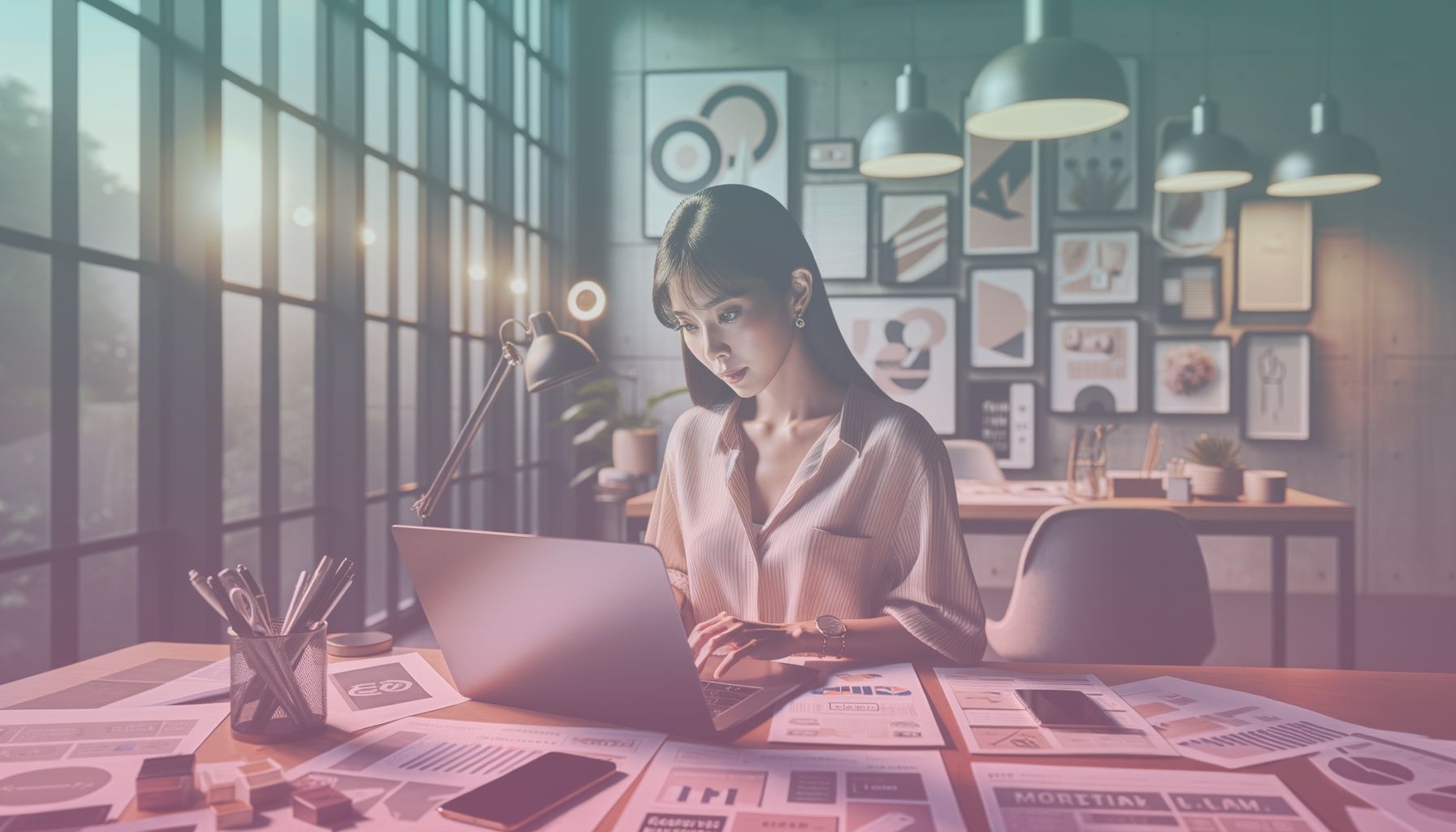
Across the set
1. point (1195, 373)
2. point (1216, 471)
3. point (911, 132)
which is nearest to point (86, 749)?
point (911, 132)

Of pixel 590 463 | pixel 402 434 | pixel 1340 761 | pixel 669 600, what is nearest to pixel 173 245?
pixel 402 434

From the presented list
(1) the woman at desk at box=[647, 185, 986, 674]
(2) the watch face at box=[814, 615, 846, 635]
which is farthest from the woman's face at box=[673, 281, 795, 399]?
(2) the watch face at box=[814, 615, 846, 635]

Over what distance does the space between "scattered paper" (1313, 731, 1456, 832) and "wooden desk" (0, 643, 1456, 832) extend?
0.07 feet

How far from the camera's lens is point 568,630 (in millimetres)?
924

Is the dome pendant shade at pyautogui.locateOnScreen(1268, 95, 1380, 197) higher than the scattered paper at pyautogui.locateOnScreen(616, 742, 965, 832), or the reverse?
the dome pendant shade at pyautogui.locateOnScreen(1268, 95, 1380, 197)

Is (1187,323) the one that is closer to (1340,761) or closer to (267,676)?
(1340,761)

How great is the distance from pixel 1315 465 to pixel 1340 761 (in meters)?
4.95

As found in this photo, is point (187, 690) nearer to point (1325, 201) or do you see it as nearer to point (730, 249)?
point (730, 249)

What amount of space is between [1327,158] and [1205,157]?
51 centimetres

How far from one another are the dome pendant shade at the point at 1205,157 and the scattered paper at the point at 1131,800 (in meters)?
3.52

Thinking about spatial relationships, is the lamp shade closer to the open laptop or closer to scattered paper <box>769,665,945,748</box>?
the open laptop

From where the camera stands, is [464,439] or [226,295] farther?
[226,295]

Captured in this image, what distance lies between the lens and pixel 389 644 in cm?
137

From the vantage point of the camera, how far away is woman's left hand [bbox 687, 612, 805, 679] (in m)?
1.13
